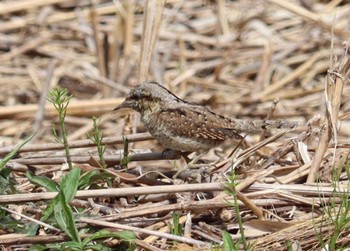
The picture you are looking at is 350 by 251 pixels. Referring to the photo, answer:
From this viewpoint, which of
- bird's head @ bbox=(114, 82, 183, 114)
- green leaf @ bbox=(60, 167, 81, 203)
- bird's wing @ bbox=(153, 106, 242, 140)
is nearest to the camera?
green leaf @ bbox=(60, 167, 81, 203)

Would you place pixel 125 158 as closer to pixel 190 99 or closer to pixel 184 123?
pixel 184 123

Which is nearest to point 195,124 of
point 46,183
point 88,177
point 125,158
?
point 125,158

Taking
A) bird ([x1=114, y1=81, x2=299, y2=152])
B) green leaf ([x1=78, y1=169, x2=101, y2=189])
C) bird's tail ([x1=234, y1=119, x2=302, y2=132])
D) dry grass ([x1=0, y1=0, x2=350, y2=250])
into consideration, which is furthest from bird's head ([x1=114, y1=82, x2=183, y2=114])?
green leaf ([x1=78, y1=169, x2=101, y2=189])

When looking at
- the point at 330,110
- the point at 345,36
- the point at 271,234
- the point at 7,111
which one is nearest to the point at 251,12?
the point at 345,36

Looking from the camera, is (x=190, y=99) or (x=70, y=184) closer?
(x=70, y=184)

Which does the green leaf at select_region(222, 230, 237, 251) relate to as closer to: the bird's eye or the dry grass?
the dry grass

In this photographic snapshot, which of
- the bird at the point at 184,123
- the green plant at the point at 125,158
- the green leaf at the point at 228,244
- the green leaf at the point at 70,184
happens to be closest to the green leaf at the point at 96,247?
the green leaf at the point at 70,184
